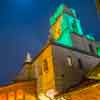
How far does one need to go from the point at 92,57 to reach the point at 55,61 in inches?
306

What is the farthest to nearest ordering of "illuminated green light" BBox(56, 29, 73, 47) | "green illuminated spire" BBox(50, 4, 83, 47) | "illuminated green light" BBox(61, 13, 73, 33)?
"illuminated green light" BBox(61, 13, 73, 33) → "green illuminated spire" BBox(50, 4, 83, 47) → "illuminated green light" BBox(56, 29, 73, 47)

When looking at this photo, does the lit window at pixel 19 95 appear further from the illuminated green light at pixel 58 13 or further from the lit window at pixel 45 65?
the illuminated green light at pixel 58 13

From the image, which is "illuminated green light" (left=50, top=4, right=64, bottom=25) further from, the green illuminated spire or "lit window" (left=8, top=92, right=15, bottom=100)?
"lit window" (left=8, top=92, right=15, bottom=100)

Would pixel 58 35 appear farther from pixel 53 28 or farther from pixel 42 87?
pixel 42 87

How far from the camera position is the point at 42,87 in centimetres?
2867

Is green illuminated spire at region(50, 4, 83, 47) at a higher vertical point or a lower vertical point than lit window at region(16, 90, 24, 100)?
higher

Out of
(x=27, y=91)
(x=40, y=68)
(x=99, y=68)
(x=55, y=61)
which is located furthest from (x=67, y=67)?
(x=99, y=68)

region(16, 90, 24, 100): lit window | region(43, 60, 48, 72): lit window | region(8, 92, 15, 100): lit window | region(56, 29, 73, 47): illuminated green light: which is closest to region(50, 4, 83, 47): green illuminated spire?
region(56, 29, 73, 47): illuminated green light

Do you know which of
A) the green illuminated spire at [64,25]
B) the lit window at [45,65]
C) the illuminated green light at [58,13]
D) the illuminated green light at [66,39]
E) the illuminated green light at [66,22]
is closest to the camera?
the lit window at [45,65]

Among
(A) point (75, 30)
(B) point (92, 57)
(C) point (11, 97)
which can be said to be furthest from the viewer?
(A) point (75, 30)

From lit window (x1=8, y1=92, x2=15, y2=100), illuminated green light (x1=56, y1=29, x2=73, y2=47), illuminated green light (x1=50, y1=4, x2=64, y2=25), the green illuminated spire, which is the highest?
illuminated green light (x1=50, y1=4, x2=64, y2=25)

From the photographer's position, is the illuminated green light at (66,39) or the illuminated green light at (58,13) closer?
the illuminated green light at (66,39)

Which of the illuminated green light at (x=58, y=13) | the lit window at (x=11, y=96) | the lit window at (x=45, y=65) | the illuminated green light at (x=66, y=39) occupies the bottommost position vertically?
the lit window at (x=11, y=96)

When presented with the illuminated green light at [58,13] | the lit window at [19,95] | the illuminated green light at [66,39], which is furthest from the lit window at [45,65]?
the illuminated green light at [58,13]
